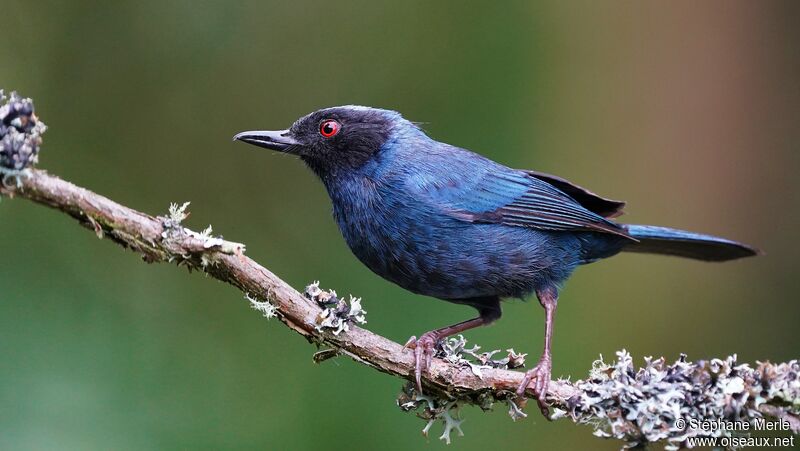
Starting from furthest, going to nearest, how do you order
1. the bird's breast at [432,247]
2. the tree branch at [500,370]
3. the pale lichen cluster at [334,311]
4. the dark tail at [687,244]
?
1. the dark tail at [687,244]
2. the bird's breast at [432,247]
3. the pale lichen cluster at [334,311]
4. the tree branch at [500,370]

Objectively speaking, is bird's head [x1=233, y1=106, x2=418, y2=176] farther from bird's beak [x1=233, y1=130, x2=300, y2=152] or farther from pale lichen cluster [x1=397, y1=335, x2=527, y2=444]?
pale lichen cluster [x1=397, y1=335, x2=527, y2=444]

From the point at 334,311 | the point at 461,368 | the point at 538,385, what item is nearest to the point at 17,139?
the point at 334,311

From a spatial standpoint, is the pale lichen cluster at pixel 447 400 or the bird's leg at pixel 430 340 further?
the pale lichen cluster at pixel 447 400

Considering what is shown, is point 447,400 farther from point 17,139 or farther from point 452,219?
point 17,139

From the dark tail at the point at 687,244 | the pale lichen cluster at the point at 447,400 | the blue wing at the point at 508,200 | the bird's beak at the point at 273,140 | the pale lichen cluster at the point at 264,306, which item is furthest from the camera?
the dark tail at the point at 687,244

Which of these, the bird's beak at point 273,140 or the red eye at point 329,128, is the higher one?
the red eye at point 329,128

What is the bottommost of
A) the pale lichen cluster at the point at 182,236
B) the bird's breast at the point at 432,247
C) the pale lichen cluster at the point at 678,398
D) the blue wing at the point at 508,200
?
the pale lichen cluster at the point at 678,398

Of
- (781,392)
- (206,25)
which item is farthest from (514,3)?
(781,392)

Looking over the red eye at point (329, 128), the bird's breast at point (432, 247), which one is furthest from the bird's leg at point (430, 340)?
the red eye at point (329, 128)

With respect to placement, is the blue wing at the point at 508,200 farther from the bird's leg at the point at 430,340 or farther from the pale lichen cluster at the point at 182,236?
the pale lichen cluster at the point at 182,236
